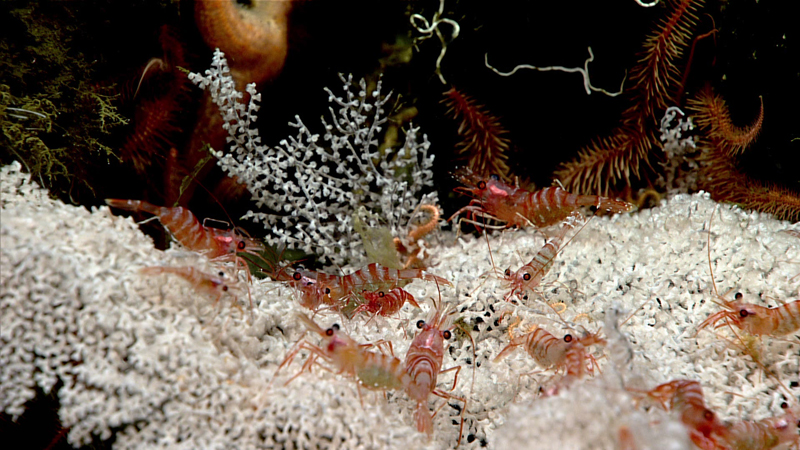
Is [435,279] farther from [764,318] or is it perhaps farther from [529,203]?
[764,318]

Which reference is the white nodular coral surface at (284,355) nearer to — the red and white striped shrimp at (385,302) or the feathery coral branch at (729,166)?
the red and white striped shrimp at (385,302)

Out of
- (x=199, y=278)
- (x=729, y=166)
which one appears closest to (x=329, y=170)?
(x=199, y=278)

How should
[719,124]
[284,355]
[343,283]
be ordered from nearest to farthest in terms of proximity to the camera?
[284,355] → [343,283] → [719,124]

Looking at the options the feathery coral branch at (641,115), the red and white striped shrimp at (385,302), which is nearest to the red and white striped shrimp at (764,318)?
the feathery coral branch at (641,115)

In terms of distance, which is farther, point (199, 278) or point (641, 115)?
point (641, 115)

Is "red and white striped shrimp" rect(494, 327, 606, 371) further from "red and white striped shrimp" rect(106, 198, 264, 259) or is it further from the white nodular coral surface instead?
"red and white striped shrimp" rect(106, 198, 264, 259)

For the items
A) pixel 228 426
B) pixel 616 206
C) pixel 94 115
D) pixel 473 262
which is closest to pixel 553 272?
pixel 473 262

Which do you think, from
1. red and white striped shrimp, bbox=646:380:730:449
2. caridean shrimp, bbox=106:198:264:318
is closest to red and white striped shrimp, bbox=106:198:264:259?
caridean shrimp, bbox=106:198:264:318

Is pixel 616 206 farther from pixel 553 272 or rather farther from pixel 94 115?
pixel 94 115
